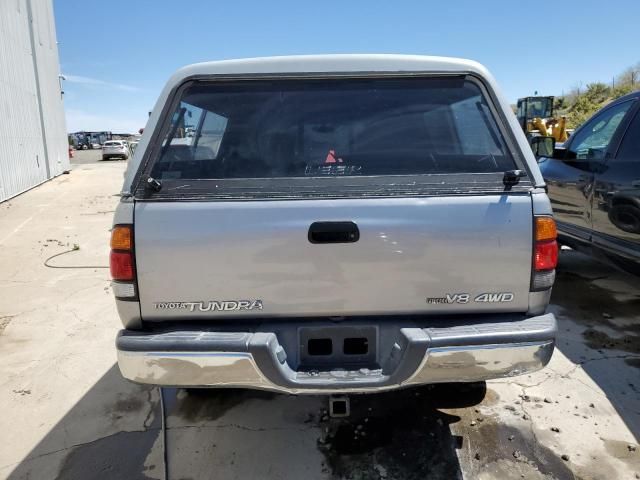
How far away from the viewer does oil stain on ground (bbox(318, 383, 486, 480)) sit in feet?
8.30

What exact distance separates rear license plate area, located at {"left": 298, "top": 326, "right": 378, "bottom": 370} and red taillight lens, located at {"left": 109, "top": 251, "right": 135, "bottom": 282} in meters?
0.84

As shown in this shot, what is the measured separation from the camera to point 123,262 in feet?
7.11

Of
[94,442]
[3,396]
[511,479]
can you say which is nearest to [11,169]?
[3,396]

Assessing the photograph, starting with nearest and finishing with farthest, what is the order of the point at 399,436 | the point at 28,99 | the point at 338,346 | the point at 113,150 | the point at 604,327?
the point at 338,346
the point at 399,436
the point at 604,327
the point at 28,99
the point at 113,150

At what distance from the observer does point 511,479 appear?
7.97 ft

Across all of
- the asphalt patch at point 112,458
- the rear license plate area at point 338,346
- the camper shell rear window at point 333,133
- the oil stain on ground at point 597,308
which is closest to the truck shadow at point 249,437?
the asphalt patch at point 112,458

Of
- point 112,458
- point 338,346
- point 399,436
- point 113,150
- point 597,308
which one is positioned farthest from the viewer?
point 113,150

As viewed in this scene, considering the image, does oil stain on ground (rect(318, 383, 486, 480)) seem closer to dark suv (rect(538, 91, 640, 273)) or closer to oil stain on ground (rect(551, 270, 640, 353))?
oil stain on ground (rect(551, 270, 640, 353))

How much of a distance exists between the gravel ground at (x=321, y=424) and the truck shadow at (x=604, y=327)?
0.02 metres

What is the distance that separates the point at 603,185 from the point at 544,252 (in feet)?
8.94

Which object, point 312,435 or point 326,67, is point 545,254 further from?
point 312,435

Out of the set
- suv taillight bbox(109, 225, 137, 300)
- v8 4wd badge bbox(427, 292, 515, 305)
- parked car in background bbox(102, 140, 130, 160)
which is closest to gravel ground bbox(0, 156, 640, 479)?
v8 4wd badge bbox(427, 292, 515, 305)

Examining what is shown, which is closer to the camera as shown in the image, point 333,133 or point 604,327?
point 333,133

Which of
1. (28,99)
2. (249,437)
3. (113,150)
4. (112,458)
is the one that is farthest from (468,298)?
(113,150)
